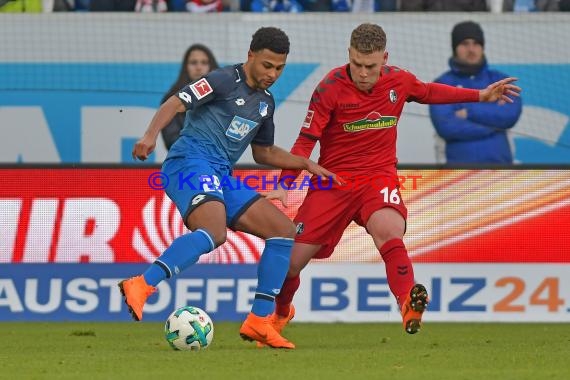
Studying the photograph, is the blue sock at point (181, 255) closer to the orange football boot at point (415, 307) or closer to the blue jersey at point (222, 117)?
the blue jersey at point (222, 117)

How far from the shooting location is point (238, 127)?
28.5ft

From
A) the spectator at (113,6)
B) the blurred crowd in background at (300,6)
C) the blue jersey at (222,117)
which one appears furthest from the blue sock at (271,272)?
the spectator at (113,6)

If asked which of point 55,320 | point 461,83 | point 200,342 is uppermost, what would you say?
point 461,83

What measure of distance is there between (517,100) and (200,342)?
711cm

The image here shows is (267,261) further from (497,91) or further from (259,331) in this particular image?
(497,91)

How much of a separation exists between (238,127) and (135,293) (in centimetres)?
139

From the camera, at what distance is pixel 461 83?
1431cm

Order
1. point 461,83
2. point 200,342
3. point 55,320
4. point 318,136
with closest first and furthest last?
point 200,342
point 318,136
point 55,320
point 461,83

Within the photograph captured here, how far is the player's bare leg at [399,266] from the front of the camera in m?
8.41

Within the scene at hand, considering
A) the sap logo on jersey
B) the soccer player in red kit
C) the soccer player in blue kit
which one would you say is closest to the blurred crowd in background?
the soccer player in red kit

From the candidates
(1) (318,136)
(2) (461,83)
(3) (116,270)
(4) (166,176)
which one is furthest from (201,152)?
(2) (461,83)

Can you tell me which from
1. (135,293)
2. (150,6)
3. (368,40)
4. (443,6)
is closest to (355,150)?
(368,40)

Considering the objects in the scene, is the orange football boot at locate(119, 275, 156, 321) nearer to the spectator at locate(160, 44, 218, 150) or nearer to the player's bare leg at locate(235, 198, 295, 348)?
the player's bare leg at locate(235, 198, 295, 348)

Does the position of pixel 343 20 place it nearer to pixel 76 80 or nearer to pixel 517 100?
pixel 517 100
